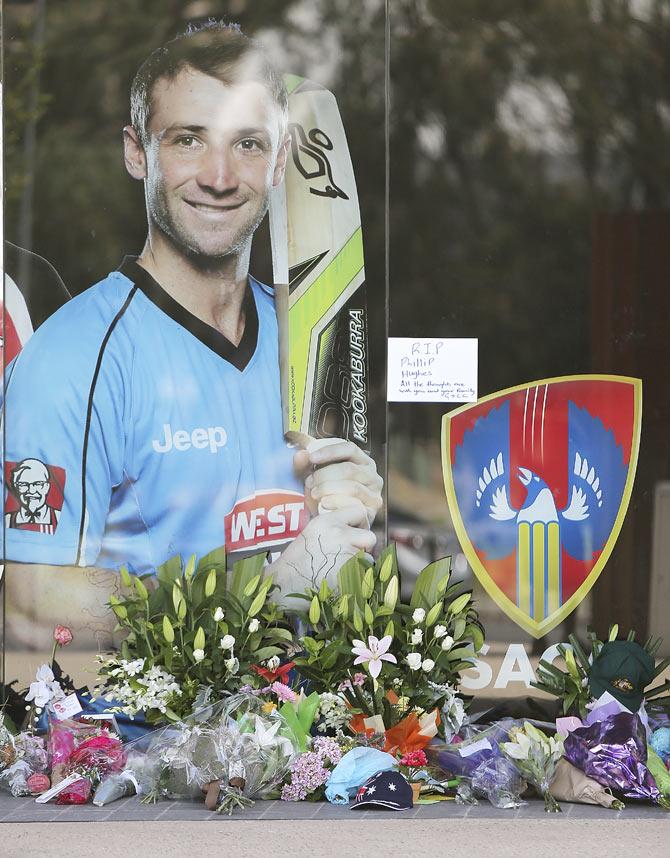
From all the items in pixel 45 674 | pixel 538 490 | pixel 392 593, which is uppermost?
pixel 538 490

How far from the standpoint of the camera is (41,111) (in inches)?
295

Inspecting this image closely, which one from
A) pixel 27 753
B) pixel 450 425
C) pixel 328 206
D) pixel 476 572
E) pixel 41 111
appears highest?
pixel 41 111

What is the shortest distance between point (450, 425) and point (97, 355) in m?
2.00

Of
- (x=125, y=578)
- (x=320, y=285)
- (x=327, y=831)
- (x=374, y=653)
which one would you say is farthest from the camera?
(x=320, y=285)

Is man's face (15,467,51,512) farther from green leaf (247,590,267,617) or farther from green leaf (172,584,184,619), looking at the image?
green leaf (247,590,267,617)

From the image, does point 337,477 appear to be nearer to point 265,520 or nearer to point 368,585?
point 265,520

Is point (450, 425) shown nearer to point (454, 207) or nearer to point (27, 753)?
point (454, 207)

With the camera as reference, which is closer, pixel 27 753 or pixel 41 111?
pixel 27 753

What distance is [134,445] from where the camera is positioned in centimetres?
740

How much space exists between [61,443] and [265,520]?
1.21 metres

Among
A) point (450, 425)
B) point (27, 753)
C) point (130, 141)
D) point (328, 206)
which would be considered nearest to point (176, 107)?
point (130, 141)

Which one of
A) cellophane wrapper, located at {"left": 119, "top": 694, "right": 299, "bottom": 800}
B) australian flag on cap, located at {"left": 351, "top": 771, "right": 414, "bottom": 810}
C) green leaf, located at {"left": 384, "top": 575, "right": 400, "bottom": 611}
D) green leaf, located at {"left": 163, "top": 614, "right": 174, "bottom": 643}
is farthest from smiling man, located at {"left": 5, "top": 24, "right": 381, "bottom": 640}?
australian flag on cap, located at {"left": 351, "top": 771, "right": 414, "bottom": 810}

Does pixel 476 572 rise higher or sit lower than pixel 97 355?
lower

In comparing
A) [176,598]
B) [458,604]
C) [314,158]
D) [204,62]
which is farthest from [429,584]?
[204,62]
